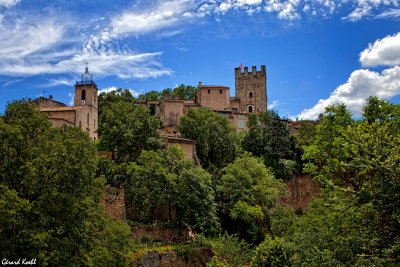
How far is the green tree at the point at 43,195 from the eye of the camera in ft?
43.3

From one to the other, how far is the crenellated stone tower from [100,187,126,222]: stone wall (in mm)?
47704

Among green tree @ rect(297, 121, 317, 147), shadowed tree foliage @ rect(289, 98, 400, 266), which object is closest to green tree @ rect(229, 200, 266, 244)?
shadowed tree foliage @ rect(289, 98, 400, 266)

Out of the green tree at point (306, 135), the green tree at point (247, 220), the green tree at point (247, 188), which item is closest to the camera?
the green tree at point (247, 220)

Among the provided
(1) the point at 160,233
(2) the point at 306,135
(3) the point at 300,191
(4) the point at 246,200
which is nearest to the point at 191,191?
(1) the point at 160,233

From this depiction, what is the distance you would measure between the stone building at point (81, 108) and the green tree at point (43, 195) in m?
19.2

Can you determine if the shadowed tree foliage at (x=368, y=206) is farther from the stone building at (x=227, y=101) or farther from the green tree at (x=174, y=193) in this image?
the stone building at (x=227, y=101)

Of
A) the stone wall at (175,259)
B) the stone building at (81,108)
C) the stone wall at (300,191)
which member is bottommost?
the stone wall at (175,259)

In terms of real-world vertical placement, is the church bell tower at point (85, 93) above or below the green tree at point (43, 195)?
above

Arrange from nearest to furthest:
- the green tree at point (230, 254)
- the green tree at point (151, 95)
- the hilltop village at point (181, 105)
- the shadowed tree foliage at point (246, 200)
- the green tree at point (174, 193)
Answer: the green tree at point (230, 254)
the green tree at point (174, 193)
the shadowed tree foliage at point (246, 200)
the hilltop village at point (181, 105)
the green tree at point (151, 95)

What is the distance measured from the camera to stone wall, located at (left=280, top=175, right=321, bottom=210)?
41.1 meters

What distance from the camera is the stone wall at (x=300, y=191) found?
135ft

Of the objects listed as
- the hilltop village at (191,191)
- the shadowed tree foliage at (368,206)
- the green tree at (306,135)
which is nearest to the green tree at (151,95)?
the hilltop village at (191,191)

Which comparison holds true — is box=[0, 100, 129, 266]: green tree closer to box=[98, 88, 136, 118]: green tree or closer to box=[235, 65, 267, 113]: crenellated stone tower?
box=[98, 88, 136, 118]: green tree

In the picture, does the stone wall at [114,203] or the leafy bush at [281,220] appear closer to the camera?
the stone wall at [114,203]
